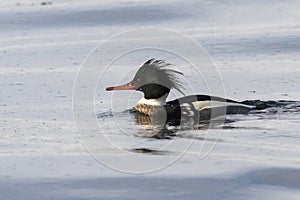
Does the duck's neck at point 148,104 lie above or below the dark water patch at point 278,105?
below

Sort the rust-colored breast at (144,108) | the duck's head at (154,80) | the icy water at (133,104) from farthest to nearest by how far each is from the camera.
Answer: the duck's head at (154,80), the rust-colored breast at (144,108), the icy water at (133,104)

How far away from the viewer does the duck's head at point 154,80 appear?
10.9m

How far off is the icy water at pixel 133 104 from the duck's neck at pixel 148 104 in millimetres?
183

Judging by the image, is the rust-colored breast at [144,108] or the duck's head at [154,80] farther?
the duck's head at [154,80]

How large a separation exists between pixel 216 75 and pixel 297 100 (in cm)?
162

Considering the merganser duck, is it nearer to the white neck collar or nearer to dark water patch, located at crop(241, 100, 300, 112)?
the white neck collar

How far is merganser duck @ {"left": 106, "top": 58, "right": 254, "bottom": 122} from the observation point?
10258 mm

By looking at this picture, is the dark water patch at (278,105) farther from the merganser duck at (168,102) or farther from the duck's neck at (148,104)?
the duck's neck at (148,104)

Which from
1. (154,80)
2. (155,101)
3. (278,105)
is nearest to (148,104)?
(155,101)

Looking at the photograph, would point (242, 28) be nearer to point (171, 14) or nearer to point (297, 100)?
point (171, 14)

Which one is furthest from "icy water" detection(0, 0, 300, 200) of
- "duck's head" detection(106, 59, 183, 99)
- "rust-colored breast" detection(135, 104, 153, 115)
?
"duck's head" detection(106, 59, 183, 99)

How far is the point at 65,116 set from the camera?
9828 millimetres

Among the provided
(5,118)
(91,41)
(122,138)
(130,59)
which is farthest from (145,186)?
(91,41)

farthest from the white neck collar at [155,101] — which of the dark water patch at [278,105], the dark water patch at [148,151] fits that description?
the dark water patch at [148,151]
